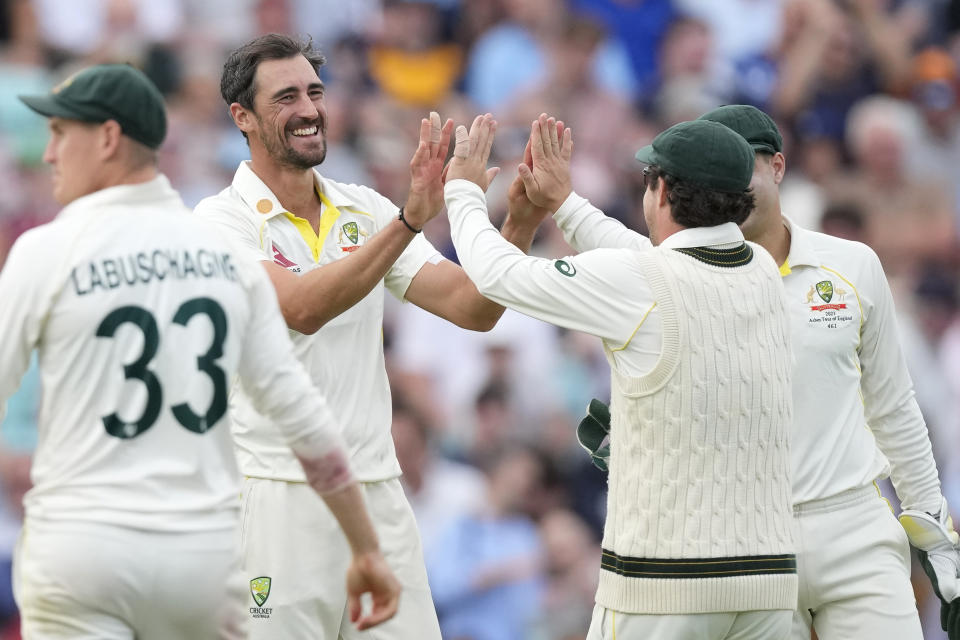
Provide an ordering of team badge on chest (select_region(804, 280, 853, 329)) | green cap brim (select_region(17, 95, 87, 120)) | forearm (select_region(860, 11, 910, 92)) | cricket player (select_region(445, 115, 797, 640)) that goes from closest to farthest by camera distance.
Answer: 1. green cap brim (select_region(17, 95, 87, 120))
2. cricket player (select_region(445, 115, 797, 640))
3. team badge on chest (select_region(804, 280, 853, 329))
4. forearm (select_region(860, 11, 910, 92))

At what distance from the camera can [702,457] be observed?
14.3 ft

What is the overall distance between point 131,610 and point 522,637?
490 centimetres

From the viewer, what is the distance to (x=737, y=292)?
4.46 meters

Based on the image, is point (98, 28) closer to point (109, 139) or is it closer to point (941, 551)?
point (109, 139)

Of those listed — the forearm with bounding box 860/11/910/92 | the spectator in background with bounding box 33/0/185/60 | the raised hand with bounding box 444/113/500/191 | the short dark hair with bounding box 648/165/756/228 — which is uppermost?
the forearm with bounding box 860/11/910/92

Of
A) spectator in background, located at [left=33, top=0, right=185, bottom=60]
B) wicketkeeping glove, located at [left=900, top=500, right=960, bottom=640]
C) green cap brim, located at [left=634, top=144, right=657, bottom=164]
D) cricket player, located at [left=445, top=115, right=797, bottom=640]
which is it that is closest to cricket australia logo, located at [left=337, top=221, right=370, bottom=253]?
cricket player, located at [left=445, top=115, right=797, bottom=640]

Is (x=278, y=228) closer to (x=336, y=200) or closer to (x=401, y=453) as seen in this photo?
(x=336, y=200)

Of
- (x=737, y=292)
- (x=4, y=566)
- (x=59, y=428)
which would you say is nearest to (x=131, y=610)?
(x=59, y=428)

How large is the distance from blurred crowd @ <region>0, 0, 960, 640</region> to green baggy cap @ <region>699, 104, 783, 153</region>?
A: 136 inches

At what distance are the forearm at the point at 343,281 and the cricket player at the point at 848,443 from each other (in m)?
1.31

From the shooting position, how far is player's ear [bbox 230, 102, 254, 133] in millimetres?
5434

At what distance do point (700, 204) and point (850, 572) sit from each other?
1467mm

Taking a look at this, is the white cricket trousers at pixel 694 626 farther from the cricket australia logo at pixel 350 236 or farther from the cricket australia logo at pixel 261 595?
the cricket australia logo at pixel 350 236

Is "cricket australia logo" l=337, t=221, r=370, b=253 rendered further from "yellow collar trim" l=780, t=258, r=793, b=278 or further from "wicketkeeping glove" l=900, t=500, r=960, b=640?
"wicketkeeping glove" l=900, t=500, r=960, b=640
